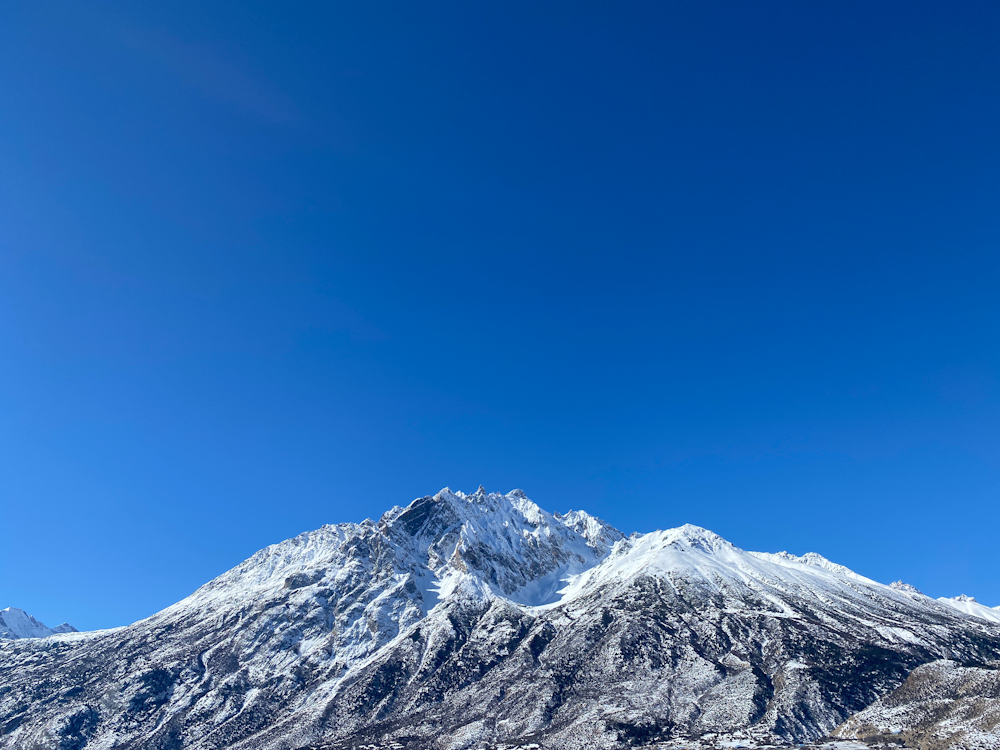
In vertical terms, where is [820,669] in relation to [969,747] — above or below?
above

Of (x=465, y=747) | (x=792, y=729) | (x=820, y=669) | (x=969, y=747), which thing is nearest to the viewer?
(x=969, y=747)

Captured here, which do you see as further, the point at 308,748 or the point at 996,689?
the point at 308,748

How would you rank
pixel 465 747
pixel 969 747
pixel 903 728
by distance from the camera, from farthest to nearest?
1. pixel 465 747
2. pixel 903 728
3. pixel 969 747

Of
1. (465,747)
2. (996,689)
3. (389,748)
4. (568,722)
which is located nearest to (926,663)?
(996,689)

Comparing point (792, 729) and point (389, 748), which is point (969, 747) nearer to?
point (792, 729)

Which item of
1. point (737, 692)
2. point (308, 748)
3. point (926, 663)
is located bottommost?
point (308, 748)

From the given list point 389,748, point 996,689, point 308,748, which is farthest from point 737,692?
point 308,748

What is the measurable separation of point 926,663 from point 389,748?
17740cm

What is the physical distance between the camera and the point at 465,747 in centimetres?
18588

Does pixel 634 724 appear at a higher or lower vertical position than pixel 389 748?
higher

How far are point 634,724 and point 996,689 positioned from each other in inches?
3569

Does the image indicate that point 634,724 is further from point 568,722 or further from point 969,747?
point 969,747

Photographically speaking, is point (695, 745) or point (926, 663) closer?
point (695, 745)

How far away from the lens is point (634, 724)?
179250 mm
